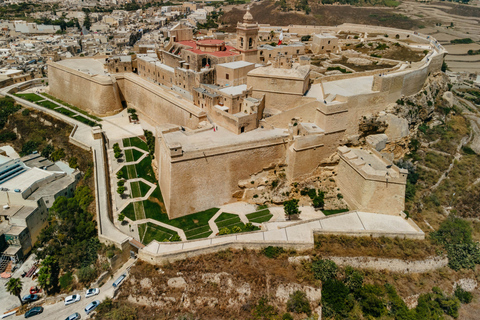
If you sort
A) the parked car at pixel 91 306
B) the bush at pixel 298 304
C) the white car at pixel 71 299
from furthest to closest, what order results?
the white car at pixel 71 299 < the bush at pixel 298 304 < the parked car at pixel 91 306

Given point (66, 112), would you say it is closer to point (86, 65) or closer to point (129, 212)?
point (86, 65)

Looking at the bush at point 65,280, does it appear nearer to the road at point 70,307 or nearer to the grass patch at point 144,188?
the road at point 70,307

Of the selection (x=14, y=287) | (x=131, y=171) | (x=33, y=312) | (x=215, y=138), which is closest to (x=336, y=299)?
(x=215, y=138)

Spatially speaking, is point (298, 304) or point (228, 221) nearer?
point (298, 304)

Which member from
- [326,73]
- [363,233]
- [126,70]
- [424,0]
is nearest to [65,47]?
[126,70]

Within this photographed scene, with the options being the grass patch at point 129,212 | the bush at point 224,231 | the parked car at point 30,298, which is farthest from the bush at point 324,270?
the parked car at point 30,298

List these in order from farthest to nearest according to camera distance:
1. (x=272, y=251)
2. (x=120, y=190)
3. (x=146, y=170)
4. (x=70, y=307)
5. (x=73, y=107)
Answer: (x=73, y=107), (x=146, y=170), (x=120, y=190), (x=272, y=251), (x=70, y=307)
